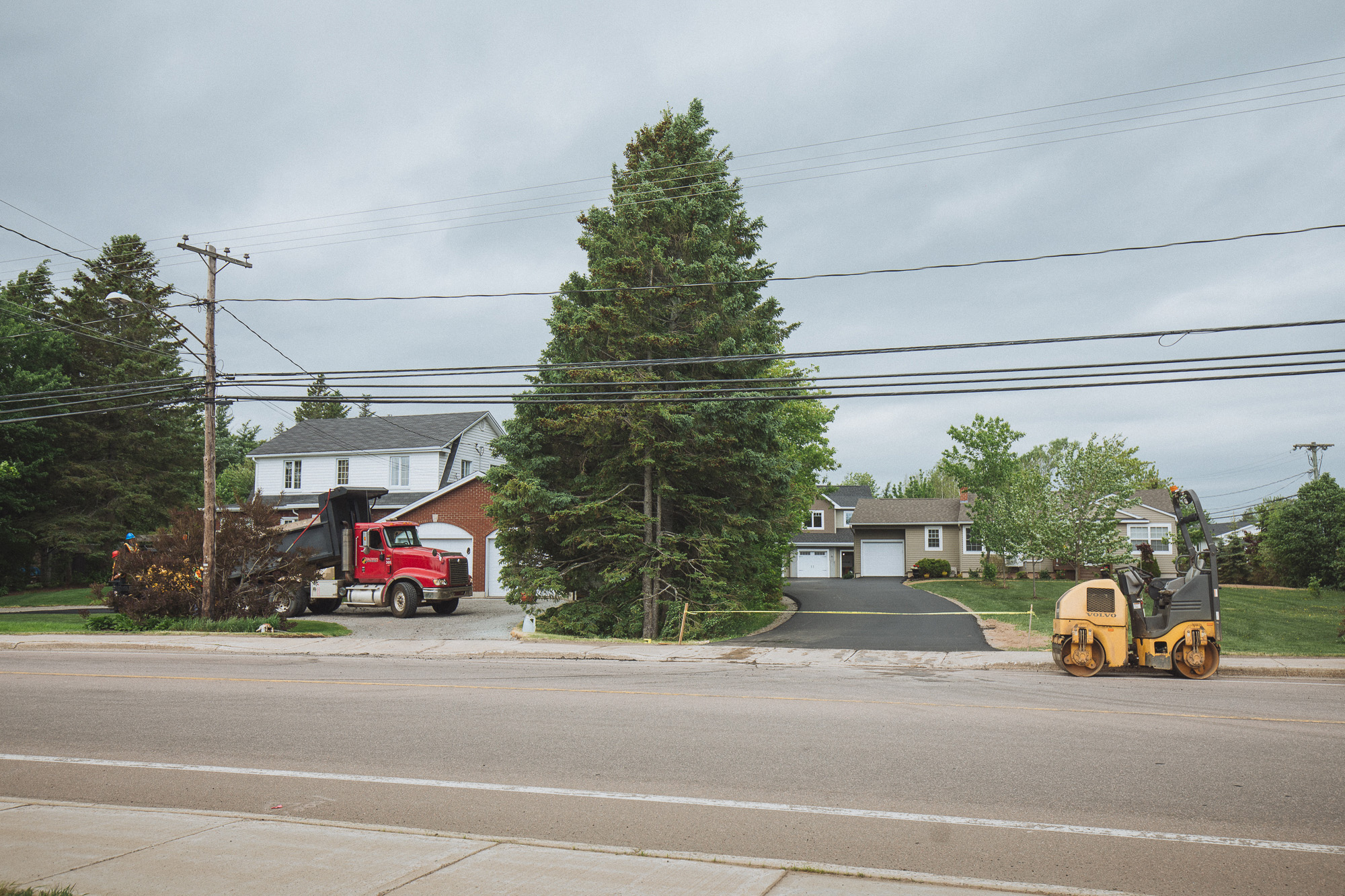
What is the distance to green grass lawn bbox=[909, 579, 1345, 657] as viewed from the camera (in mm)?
18344

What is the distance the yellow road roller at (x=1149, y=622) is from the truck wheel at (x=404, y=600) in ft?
60.9

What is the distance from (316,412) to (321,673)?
3109 inches

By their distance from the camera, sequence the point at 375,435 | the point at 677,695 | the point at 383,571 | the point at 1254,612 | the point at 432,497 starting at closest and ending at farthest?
the point at 677,695 < the point at 383,571 < the point at 1254,612 < the point at 432,497 < the point at 375,435

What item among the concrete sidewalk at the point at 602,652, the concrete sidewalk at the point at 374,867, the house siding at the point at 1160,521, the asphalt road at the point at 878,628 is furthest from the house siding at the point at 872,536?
the concrete sidewalk at the point at 374,867

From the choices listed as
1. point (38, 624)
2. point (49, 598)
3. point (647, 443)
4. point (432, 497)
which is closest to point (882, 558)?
point (432, 497)

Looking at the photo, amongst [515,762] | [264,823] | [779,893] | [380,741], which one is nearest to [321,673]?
[380,741]

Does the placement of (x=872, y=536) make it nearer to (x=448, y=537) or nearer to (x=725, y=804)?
(x=448, y=537)

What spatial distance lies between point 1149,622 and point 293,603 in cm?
2170

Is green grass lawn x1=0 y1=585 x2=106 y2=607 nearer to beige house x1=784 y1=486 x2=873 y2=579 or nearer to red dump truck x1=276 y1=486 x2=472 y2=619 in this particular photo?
red dump truck x1=276 y1=486 x2=472 y2=619

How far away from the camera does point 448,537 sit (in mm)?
35844

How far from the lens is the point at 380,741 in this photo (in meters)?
8.38

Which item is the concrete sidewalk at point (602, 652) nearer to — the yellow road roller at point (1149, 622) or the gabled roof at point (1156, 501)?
the yellow road roller at point (1149, 622)

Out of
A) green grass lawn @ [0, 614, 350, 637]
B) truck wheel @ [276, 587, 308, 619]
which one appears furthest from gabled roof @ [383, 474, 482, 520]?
green grass lawn @ [0, 614, 350, 637]

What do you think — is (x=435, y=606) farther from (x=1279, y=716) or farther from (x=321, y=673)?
(x=1279, y=716)
